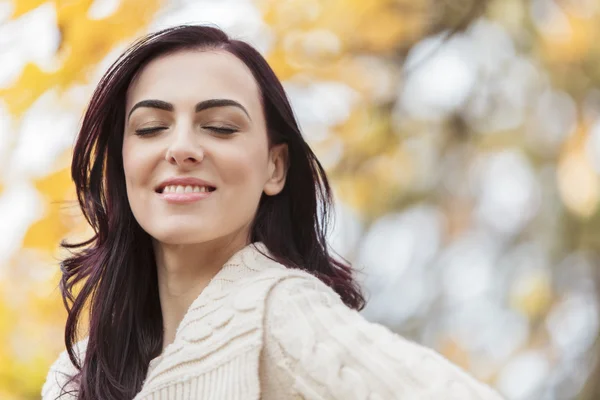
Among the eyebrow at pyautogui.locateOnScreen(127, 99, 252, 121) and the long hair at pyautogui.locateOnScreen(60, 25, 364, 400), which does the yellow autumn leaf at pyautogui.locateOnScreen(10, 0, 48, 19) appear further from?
the eyebrow at pyautogui.locateOnScreen(127, 99, 252, 121)

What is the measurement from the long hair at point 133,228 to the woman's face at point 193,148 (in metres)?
0.06

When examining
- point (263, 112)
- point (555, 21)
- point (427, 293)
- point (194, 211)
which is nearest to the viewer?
point (194, 211)

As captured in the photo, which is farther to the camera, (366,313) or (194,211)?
(366,313)

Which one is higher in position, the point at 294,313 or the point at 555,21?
the point at 555,21

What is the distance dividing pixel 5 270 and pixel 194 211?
1625 millimetres

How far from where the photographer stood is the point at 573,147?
3.94m

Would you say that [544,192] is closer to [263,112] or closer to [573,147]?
[573,147]

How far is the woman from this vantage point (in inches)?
61.4

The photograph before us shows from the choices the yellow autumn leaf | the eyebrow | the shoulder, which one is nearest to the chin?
the eyebrow

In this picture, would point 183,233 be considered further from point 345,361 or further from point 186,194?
point 345,361

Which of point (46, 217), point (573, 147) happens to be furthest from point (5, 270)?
point (573, 147)

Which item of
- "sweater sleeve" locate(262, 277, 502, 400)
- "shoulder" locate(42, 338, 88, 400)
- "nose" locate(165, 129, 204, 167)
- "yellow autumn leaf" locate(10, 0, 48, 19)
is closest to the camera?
"sweater sleeve" locate(262, 277, 502, 400)

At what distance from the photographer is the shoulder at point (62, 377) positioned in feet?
6.47

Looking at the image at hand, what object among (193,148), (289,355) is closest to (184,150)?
(193,148)
